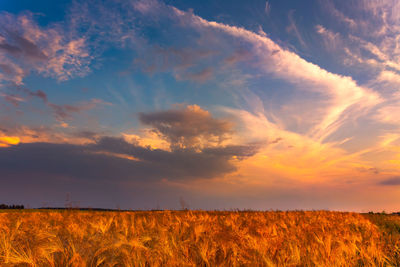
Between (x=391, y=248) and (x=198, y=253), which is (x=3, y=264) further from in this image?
(x=391, y=248)

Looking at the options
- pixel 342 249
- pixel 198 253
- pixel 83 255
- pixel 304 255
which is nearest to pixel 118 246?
pixel 83 255

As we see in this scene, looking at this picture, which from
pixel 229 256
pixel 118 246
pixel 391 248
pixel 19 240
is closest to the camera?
pixel 229 256

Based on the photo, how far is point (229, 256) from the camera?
11.7ft

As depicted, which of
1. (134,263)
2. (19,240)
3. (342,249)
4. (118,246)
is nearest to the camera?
(134,263)

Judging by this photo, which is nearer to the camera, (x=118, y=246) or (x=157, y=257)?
(x=157, y=257)

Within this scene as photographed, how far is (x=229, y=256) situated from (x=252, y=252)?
396 millimetres

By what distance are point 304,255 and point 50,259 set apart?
3435 millimetres

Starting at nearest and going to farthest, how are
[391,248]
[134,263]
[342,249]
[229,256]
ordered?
1. [134,263]
2. [229,256]
3. [342,249]
4. [391,248]

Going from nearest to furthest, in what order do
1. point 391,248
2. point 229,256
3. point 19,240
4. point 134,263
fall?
point 134,263
point 229,256
point 19,240
point 391,248

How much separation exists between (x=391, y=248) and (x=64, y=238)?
6582 millimetres

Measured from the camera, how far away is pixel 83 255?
373cm

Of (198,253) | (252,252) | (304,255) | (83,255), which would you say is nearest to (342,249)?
(304,255)

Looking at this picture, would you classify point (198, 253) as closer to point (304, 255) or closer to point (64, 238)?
point (304, 255)

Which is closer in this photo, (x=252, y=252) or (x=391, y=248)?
(x=252, y=252)
